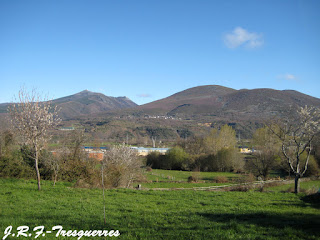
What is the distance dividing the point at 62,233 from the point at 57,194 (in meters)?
7.69

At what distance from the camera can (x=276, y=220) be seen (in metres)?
8.70

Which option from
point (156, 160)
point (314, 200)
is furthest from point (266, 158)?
point (156, 160)

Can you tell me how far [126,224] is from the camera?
26.8 feet

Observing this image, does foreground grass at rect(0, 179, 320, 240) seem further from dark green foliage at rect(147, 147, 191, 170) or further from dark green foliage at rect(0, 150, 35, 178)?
dark green foliage at rect(147, 147, 191, 170)

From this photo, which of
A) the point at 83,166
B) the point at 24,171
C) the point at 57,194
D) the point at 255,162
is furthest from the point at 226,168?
the point at 57,194

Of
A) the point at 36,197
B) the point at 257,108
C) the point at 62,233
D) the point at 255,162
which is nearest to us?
the point at 62,233

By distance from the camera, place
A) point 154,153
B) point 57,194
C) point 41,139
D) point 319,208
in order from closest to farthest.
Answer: point 319,208 → point 57,194 → point 41,139 → point 154,153

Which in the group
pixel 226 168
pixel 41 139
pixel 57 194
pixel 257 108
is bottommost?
pixel 226 168

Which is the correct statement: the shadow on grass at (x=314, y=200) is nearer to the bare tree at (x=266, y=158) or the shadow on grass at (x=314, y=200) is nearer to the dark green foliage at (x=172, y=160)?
the bare tree at (x=266, y=158)

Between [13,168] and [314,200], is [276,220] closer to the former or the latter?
[314,200]

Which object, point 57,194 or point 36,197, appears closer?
point 36,197

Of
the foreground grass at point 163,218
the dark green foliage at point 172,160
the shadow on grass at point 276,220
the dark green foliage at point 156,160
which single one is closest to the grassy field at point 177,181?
the foreground grass at point 163,218

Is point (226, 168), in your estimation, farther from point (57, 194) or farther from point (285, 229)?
point (285, 229)

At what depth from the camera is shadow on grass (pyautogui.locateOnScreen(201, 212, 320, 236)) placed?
25.1 feet
